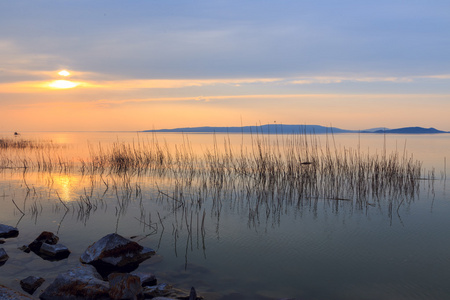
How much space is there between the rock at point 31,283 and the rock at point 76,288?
0.79 feet

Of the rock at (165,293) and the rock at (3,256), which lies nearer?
the rock at (165,293)

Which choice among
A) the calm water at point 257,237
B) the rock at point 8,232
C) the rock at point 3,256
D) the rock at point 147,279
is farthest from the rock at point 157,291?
the rock at point 8,232

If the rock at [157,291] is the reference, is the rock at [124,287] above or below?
above

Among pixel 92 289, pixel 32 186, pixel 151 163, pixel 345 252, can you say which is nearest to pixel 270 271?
pixel 345 252

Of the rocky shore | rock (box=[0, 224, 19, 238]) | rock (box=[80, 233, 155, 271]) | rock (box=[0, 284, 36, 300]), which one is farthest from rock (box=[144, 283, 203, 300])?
rock (box=[0, 224, 19, 238])

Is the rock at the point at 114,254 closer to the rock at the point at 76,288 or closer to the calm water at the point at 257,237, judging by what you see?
the calm water at the point at 257,237

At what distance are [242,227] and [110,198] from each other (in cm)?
341

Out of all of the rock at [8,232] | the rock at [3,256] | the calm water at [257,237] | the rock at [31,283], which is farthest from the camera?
the rock at [8,232]

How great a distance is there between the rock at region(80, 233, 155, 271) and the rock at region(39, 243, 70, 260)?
1.00 ft

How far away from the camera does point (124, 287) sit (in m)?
3.01

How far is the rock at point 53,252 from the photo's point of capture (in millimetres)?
4254

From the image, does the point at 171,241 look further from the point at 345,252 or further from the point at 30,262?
the point at 345,252

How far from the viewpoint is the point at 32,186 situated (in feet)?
30.0

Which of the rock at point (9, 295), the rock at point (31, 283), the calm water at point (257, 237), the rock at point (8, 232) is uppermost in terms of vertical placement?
→ the rock at point (9, 295)
